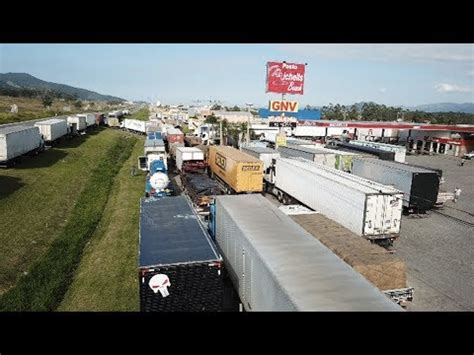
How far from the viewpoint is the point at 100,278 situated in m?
14.9

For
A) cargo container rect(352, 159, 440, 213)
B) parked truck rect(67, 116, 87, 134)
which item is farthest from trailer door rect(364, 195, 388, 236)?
parked truck rect(67, 116, 87, 134)

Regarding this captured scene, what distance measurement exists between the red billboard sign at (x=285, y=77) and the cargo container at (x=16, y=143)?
25.9 m

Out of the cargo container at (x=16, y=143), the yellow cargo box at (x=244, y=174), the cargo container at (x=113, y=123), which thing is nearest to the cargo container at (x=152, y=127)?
the cargo container at (x=113, y=123)

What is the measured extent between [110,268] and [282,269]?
31.1 feet

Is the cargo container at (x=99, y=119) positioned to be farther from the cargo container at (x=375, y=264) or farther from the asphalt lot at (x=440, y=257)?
the cargo container at (x=375, y=264)

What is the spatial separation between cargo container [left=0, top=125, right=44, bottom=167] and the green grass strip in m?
7.63

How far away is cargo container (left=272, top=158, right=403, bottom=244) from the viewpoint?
17.7m

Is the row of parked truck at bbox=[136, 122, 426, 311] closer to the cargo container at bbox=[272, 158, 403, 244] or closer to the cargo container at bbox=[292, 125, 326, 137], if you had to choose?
the cargo container at bbox=[272, 158, 403, 244]

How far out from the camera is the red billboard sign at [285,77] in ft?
141

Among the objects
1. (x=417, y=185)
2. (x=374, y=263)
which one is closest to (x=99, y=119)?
(x=417, y=185)

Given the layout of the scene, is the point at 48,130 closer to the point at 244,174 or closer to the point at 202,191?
the point at 202,191
